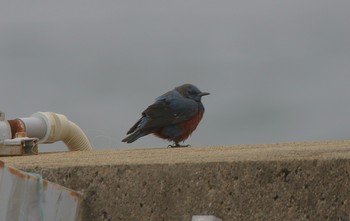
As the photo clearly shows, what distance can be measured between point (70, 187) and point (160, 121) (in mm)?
3917

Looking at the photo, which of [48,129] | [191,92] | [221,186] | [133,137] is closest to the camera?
[221,186]

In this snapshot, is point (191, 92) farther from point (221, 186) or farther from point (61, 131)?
point (221, 186)

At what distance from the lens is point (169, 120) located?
24.5 ft

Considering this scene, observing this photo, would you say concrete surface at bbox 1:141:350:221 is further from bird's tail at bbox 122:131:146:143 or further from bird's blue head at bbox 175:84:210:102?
bird's blue head at bbox 175:84:210:102

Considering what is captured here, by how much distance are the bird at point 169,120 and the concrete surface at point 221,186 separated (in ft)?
12.7

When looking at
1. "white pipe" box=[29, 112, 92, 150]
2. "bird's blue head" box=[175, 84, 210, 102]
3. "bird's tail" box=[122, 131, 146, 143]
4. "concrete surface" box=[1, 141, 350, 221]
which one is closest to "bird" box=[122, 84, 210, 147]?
"bird's tail" box=[122, 131, 146, 143]

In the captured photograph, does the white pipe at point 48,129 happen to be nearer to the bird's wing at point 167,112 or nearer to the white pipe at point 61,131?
the white pipe at point 61,131

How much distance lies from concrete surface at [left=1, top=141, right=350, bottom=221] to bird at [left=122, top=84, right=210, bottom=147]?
3866 mm

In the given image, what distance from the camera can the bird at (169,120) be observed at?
7.45 meters

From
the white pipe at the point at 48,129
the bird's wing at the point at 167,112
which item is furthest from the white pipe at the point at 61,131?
the bird's wing at the point at 167,112

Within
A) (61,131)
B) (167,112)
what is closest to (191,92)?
(167,112)

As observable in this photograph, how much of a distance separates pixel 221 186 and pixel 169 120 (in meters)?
4.31

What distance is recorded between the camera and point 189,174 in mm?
3225

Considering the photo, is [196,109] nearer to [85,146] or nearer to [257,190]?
[85,146]
